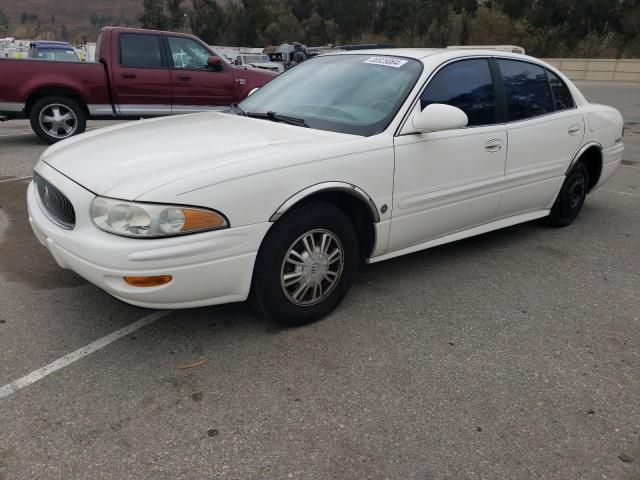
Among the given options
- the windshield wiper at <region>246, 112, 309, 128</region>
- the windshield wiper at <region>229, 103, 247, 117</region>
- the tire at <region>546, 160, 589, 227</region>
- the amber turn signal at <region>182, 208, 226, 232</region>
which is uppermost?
the windshield wiper at <region>246, 112, 309, 128</region>

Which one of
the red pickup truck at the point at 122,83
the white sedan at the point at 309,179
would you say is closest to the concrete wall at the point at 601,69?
the red pickup truck at the point at 122,83

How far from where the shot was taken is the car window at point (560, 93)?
15.3 ft

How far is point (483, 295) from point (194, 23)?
56091 mm

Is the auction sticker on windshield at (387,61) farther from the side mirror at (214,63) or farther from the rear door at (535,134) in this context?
the side mirror at (214,63)

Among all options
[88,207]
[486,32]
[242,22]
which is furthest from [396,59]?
[242,22]

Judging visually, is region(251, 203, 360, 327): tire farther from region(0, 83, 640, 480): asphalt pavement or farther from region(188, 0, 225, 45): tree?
Answer: region(188, 0, 225, 45): tree

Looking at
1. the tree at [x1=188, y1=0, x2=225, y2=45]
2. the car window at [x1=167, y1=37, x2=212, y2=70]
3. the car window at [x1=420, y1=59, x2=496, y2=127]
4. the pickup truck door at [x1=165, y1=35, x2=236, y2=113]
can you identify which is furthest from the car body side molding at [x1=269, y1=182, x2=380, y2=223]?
the tree at [x1=188, y1=0, x2=225, y2=45]

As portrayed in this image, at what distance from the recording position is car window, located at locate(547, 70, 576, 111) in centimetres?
465

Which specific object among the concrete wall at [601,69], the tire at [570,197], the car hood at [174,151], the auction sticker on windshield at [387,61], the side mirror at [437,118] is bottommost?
the concrete wall at [601,69]

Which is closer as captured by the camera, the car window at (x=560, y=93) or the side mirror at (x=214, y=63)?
the car window at (x=560, y=93)

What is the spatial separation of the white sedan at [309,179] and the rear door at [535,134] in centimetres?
2

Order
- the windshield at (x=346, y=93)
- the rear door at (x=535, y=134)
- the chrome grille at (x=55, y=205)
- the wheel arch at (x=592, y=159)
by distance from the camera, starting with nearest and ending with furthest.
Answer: the chrome grille at (x=55, y=205)
the windshield at (x=346, y=93)
the rear door at (x=535, y=134)
the wheel arch at (x=592, y=159)

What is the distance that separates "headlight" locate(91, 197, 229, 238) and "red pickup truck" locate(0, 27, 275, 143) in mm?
6501

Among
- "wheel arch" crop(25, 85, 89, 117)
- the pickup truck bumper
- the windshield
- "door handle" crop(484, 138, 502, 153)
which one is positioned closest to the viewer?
the windshield
